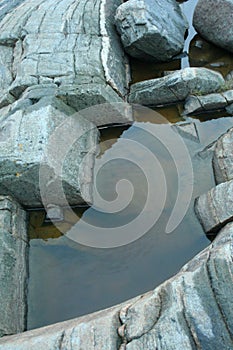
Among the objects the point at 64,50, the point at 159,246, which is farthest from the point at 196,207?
the point at 64,50

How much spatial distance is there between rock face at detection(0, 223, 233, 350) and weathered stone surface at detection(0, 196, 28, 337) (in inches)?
34.9

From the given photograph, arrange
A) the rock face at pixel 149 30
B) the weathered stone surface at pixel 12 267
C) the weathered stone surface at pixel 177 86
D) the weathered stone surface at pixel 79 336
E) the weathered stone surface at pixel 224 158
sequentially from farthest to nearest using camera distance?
the rock face at pixel 149 30
the weathered stone surface at pixel 177 86
the weathered stone surface at pixel 224 158
the weathered stone surface at pixel 12 267
the weathered stone surface at pixel 79 336

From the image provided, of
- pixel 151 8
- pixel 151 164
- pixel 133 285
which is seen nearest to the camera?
pixel 133 285

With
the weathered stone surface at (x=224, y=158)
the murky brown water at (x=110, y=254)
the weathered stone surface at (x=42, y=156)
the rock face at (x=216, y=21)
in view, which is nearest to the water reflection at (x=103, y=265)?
the murky brown water at (x=110, y=254)

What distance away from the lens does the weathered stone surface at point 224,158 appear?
647cm

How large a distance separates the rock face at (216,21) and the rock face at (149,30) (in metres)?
0.68

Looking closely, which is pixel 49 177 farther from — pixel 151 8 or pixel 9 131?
pixel 151 8

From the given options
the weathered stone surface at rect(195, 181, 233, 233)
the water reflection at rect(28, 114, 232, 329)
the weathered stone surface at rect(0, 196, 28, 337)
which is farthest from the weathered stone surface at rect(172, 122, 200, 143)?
the weathered stone surface at rect(0, 196, 28, 337)

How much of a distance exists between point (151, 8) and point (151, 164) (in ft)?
12.7

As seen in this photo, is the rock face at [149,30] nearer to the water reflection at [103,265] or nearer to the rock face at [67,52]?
the rock face at [67,52]

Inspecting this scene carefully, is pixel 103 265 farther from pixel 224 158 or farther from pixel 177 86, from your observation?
pixel 177 86

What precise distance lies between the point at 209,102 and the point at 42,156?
3.54 meters

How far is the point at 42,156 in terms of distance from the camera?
628cm

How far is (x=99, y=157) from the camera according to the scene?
729 centimetres
